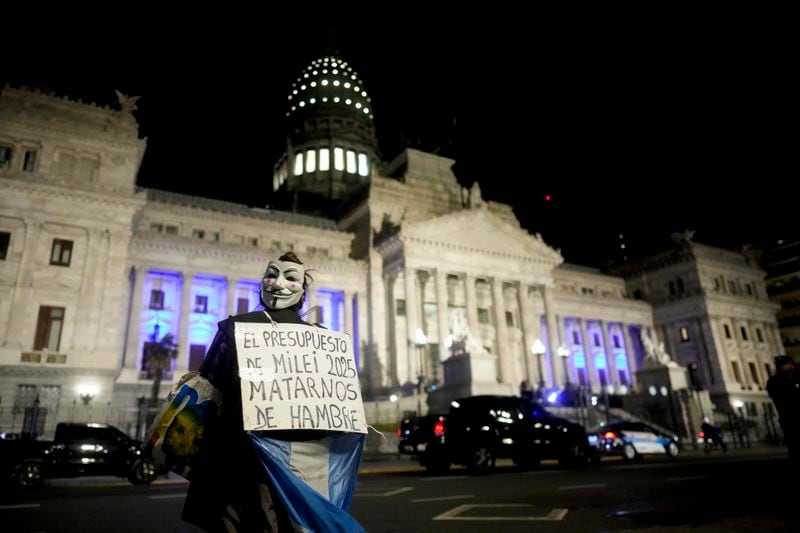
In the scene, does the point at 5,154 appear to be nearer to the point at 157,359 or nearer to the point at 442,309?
the point at 157,359

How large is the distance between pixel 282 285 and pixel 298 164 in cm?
7255

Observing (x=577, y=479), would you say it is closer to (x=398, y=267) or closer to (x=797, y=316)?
(x=398, y=267)

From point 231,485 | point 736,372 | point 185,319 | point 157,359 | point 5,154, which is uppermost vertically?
point 5,154

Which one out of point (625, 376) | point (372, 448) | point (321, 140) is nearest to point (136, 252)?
point (372, 448)

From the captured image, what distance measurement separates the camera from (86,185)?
31.5 m

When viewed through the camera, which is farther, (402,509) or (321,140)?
(321,140)

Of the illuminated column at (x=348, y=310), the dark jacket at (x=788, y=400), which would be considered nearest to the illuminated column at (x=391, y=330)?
the illuminated column at (x=348, y=310)

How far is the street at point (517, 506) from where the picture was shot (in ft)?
22.2

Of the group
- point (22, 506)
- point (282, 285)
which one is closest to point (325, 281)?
point (22, 506)

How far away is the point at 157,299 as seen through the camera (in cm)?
3781

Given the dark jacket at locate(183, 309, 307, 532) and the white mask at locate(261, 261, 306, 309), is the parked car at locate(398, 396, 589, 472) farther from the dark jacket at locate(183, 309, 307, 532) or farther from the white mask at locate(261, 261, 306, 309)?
the dark jacket at locate(183, 309, 307, 532)

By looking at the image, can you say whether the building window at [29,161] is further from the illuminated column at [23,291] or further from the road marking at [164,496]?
the road marking at [164,496]

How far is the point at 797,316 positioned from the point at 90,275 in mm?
84926

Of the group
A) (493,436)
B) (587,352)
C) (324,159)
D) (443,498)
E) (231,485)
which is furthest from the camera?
(324,159)
